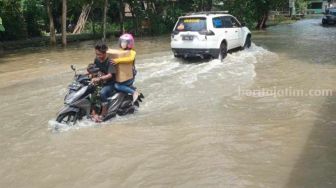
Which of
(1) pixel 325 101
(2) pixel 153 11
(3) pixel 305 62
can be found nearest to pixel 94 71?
(1) pixel 325 101

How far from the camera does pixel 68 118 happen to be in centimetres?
823

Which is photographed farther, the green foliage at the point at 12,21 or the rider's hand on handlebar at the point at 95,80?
the green foliage at the point at 12,21

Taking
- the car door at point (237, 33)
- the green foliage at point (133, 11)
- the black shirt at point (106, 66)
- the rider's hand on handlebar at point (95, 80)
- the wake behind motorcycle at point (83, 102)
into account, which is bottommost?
the wake behind motorcycle at point (83, 102)

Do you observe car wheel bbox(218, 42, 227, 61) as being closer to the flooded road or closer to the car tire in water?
the flooded road

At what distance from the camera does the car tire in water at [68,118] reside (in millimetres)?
8031

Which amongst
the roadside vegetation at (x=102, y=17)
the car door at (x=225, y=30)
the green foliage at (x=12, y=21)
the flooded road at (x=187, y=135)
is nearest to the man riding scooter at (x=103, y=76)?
the flooded road at (x=187, y=135)

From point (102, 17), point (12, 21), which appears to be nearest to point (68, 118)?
point (12, 21)

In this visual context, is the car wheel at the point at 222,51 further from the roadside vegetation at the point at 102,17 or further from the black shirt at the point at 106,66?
the roadside vegetation at the point at 102,17

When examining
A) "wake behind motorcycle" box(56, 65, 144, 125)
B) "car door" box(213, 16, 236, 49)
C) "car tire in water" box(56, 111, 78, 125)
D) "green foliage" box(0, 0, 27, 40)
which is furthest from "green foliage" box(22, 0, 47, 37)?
"car tire in water" box(56, 111, 78, 125)

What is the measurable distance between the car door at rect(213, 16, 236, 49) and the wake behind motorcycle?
7.83 metres

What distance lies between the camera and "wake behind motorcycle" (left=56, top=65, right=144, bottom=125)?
7.99 meters

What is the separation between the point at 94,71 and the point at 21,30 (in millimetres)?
20483

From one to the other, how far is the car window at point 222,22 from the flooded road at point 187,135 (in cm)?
271

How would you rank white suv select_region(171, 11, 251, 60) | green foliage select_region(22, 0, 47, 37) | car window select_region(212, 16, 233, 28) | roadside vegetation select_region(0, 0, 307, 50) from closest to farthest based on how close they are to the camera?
white suv select_region(171, 11, 251, 60), car window select_region(212, 16, 233, 28), roadside vegetation select_region(0, 0, 307, 50), green foliage select_region(22, 0, 47, 37)
